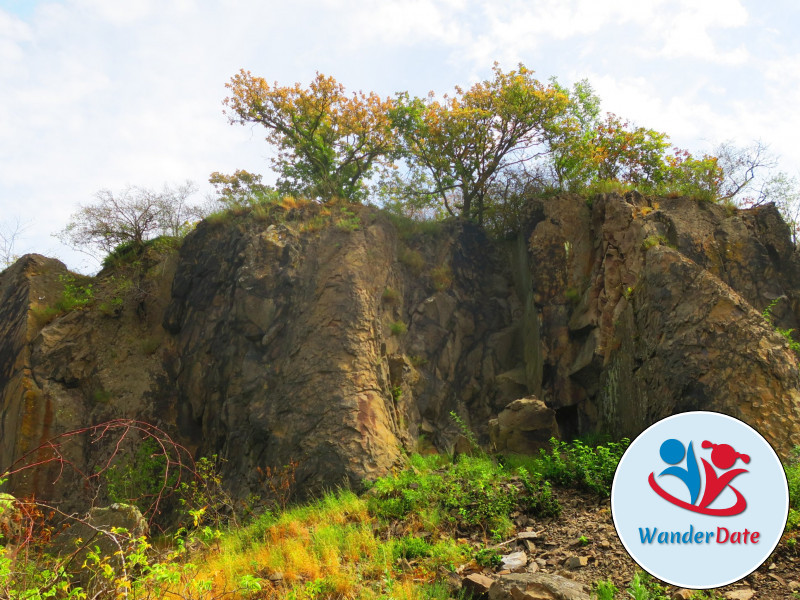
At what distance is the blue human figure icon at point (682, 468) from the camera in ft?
16.3

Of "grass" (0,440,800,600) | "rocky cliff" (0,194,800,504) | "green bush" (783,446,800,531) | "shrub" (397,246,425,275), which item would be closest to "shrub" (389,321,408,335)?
"rocky cliff" (0,194,800,504)

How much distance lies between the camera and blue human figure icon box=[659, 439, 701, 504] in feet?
16.3

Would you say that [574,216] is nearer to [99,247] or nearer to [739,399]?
[739,399]

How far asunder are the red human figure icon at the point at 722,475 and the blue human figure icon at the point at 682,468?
0.08 meters

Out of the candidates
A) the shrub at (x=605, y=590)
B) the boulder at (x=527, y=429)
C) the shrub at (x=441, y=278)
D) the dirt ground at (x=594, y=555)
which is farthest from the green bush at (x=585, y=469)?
the shrub at (x=441, y=278)

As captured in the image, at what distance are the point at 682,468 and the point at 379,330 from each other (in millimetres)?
8957

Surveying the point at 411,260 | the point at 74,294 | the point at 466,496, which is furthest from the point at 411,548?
the point at 74,294

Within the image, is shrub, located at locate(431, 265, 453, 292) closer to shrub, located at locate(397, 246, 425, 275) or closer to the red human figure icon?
shrub, located at locate(397, 246, 425, 275)

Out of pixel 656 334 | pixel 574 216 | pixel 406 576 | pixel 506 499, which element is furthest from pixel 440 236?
pixel 406 576

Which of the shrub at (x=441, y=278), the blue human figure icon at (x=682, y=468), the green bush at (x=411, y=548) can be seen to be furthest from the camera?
the shrub at (x=441, y=278)

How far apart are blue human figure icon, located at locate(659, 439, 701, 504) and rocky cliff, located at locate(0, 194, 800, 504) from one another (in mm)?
4070

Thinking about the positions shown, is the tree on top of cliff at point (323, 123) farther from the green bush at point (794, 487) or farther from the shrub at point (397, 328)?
the green bush at point (794, 487)

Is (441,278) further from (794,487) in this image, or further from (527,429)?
(794,487)

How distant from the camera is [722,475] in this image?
195 inches
